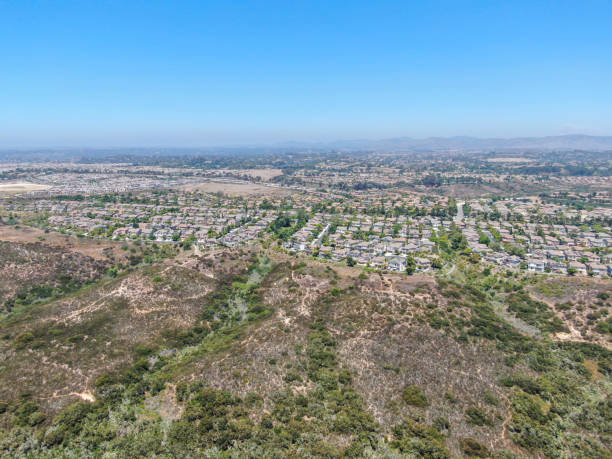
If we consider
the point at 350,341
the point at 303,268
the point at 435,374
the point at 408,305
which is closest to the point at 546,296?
the point at 408,305

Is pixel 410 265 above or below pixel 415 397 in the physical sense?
above

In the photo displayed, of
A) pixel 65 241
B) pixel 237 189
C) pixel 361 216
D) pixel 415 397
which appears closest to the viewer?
pixel 415 397

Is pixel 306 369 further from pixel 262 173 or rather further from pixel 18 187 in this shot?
pixel 262 173

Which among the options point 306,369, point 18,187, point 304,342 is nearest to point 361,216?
point 304,342

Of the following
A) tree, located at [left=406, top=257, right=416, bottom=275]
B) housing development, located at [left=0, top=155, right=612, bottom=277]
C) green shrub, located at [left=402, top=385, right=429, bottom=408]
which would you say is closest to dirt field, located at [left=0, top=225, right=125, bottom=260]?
housing development, located at [left=0, top=155, right=612, bottom=277]

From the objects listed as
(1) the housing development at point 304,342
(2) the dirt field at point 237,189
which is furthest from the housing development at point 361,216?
(1) the housing development at point 304,342

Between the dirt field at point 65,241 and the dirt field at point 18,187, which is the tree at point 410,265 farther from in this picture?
the dirt field at point 18,187
